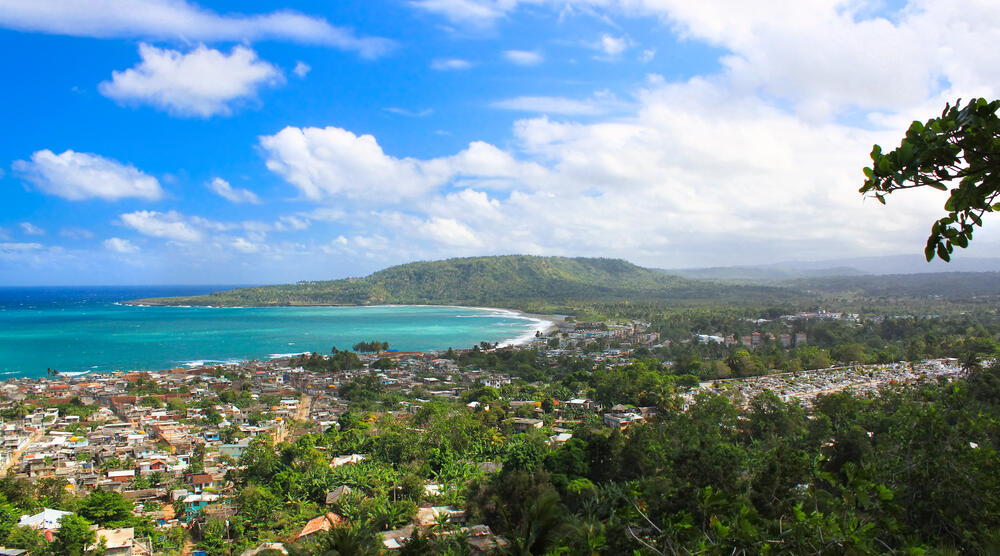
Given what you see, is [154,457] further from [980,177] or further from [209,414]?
[980,177]

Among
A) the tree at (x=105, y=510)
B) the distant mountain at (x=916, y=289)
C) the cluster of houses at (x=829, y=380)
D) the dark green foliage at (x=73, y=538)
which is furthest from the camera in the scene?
the distant mountain at (x=916, y=289)

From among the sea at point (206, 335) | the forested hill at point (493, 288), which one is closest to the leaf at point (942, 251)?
the sea at point (206, 335)

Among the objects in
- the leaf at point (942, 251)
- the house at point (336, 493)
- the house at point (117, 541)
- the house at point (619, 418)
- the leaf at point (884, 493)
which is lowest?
the house at point (619, 418)

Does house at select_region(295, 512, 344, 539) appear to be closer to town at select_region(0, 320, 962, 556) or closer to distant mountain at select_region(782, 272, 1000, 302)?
town at select_region(0, 320, 962, 556)

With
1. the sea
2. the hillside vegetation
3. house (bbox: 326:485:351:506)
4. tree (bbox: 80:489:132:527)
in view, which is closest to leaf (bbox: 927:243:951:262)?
house (bbox: 326:485:351:506)

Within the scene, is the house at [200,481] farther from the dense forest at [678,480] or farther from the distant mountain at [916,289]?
the distant mountain at [916,289]
